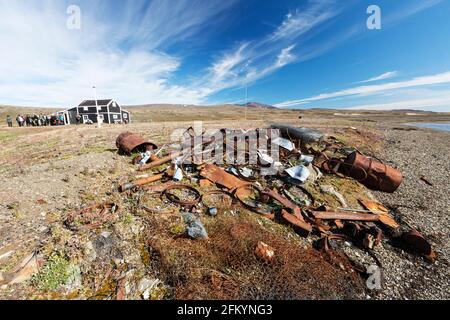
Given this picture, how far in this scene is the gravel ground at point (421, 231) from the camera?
3.08 m

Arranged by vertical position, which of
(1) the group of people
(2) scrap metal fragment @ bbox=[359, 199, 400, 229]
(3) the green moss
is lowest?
(2) scrap metal fragment @ bbox=[359, 199, 400, 229]

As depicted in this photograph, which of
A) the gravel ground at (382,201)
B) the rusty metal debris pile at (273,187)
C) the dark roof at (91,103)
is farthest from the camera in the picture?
the dark roof at (91,103)

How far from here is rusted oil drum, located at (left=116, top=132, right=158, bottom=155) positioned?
7.68 m

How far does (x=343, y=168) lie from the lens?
6832mm

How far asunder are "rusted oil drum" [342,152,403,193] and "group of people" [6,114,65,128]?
37583 millimetres

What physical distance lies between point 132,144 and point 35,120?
31.2 meters

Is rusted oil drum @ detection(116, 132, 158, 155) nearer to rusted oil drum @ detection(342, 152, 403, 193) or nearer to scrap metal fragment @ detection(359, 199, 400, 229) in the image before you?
rusted oil drum @ detection(342, 152, 403, 193)

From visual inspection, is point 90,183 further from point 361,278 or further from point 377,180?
point 377,180

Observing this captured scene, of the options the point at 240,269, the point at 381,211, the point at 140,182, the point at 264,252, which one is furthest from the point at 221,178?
the point at 381,211

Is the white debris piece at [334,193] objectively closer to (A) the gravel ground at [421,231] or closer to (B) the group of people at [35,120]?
(A) the gravel ground at [421,231]

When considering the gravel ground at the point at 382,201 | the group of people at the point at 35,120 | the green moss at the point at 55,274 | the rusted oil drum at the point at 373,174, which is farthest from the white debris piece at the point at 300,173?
the group of people at the point at 35,120

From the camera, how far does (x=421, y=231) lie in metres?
4.63

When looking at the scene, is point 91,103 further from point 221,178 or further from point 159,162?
point 221,178

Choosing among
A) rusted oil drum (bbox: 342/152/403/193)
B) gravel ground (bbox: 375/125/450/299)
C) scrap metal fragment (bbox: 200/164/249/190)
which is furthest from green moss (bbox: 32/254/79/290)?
rusted oil drum (bbox: 342/152/403/193)
